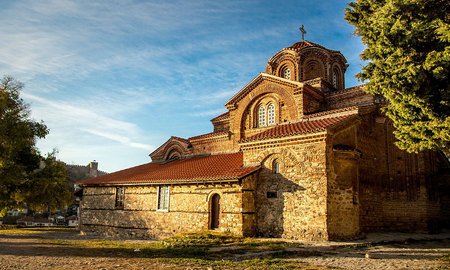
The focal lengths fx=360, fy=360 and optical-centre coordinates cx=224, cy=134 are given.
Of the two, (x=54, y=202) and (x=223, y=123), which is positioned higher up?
(x=223, y=123)

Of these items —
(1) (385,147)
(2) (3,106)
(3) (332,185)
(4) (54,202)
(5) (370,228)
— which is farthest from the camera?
(4) (54,202)

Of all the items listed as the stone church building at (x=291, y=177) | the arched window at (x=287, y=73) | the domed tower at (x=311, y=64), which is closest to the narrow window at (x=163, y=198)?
the stone church building at (x=291, y=177)

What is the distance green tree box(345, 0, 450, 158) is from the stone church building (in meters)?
4.90

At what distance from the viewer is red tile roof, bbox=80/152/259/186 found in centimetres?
1770

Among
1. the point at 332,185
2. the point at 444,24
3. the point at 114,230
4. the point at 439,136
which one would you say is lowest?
the point at 114,230

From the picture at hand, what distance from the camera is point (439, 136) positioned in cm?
1016

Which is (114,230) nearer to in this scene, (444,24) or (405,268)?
(405,268)

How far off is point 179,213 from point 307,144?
25.3 ft

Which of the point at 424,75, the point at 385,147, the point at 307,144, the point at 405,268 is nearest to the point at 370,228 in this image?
the point at 385,147

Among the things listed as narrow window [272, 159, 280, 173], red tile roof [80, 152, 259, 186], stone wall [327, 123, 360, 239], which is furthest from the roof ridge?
red tile roof [80, 152, 259, 186]

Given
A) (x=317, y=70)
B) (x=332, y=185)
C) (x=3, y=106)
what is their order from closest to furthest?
(x=332, y=185) → (x=3, y=106) → (x=317, y=70)

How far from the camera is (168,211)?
19.5 m

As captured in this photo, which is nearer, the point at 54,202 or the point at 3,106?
the point at 3,106

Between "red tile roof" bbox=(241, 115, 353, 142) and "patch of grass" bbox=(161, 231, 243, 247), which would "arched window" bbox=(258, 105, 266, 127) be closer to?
"red tile roof" bbox=(241, 115, 353, 142)
